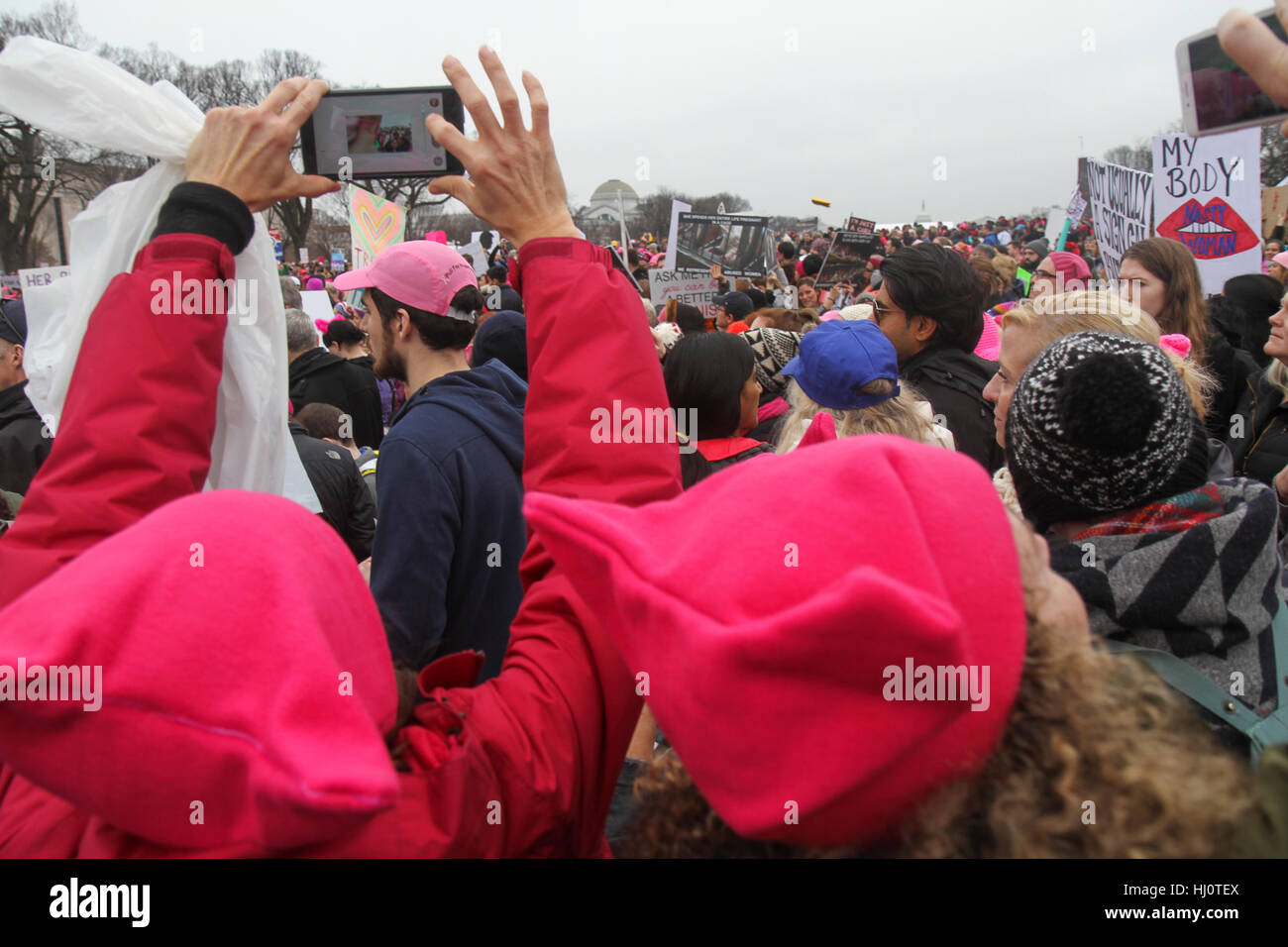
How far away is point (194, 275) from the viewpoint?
136cm

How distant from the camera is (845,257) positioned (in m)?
9.23

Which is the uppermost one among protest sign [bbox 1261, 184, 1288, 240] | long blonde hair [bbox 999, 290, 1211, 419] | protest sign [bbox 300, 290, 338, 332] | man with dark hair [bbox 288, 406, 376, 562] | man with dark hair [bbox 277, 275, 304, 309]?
protest sign [bbox 1261, 184, 1288, 240]

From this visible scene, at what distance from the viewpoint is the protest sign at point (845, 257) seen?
9.12m

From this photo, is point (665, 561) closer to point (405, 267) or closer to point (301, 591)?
point (301, 591)

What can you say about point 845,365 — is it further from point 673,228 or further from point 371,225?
point 371,225

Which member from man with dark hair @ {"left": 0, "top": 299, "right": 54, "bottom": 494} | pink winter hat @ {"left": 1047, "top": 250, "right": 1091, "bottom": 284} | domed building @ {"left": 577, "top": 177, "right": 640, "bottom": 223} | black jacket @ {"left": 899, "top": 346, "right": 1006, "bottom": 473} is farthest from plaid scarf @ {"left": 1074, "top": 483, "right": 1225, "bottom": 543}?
domed building @ {"left": 577, "top": 177, "right": 640, "bottom": 223}

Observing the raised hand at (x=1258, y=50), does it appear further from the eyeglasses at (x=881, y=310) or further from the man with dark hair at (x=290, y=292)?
the man with dark hair at (x=290, y=292)

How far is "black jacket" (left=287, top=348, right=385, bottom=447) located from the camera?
20.4 ft

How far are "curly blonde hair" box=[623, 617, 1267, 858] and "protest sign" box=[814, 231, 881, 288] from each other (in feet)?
28.4

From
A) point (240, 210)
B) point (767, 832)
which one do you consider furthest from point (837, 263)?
point (767, 832)

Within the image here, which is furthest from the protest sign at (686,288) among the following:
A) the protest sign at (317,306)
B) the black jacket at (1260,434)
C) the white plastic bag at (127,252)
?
the white plastic bag at (127,252)

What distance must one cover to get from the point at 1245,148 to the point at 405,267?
607 cm

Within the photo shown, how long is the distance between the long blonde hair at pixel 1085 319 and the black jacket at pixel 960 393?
0.90 m

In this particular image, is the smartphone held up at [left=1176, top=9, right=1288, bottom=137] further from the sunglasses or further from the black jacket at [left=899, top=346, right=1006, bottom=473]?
the sunglasses
